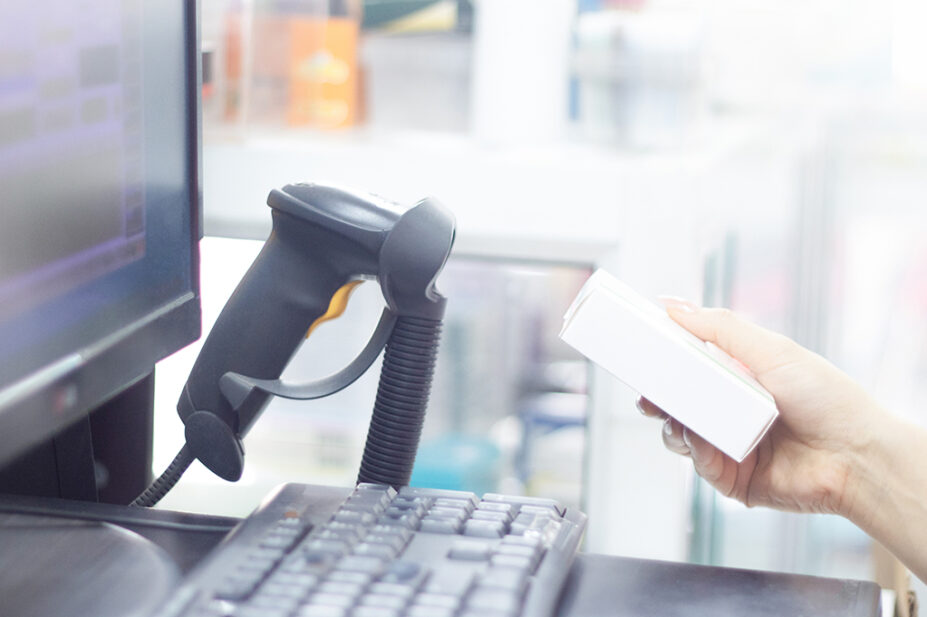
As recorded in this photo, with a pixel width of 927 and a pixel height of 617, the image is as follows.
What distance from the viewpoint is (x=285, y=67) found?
114 cm

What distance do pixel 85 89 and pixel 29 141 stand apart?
49 millimetres

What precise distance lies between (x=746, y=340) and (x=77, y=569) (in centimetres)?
37

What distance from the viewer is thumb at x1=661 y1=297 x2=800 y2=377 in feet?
1.91

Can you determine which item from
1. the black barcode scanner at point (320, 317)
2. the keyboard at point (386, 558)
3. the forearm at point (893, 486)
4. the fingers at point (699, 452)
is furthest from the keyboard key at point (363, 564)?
the forearm at point (893, 486)

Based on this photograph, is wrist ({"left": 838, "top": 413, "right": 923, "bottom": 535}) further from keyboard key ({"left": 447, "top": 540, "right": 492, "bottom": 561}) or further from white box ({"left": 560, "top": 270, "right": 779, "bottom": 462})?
keyboard key ({"left": 447, "top": 540, "right": 492, "bottom": 561})

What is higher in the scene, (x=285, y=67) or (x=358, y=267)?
(x=285, y=67)

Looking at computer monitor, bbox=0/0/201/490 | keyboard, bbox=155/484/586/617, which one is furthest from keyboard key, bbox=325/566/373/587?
computer monitor, bbox=0/0/201/490

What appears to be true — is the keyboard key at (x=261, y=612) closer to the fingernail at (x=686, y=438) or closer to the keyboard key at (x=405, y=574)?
the keyboard key at (x=405, y=574)

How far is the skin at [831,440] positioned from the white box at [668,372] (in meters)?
0.10

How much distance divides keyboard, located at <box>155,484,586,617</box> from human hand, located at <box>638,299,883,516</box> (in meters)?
0.16

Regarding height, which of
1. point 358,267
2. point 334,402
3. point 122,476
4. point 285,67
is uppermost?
point 285,67

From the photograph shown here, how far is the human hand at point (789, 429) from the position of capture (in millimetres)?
586

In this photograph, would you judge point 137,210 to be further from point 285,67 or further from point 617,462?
point 285,67

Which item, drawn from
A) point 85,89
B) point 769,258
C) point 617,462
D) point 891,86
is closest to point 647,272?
point 617,462
